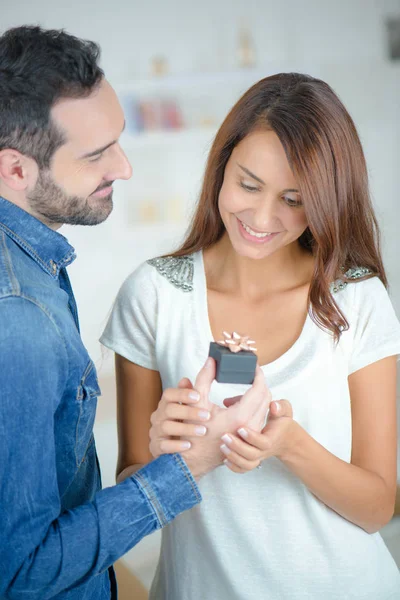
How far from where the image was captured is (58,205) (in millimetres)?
1382

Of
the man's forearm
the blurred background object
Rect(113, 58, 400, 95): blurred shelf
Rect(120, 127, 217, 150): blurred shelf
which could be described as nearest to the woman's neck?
the man's forearm

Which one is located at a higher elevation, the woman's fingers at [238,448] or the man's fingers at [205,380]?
the man's fingers at [205,380]

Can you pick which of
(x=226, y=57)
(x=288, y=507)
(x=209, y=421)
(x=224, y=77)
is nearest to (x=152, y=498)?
(x=209, y=421)

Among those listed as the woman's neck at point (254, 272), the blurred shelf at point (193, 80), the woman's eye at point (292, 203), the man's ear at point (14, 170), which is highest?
the blurred shelf at point (193, 80)

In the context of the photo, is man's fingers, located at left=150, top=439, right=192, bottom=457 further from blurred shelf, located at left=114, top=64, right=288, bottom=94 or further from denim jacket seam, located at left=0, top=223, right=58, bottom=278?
blurred shelf, located at left=114, top=64, right=288, bottom=94

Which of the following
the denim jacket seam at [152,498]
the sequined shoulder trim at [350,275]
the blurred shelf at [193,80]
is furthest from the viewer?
the blurred shelf at [193,80]

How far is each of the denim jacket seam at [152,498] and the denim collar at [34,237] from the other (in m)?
0.42

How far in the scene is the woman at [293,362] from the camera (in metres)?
1.58

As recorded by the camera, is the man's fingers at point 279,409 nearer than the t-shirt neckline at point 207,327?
Yes

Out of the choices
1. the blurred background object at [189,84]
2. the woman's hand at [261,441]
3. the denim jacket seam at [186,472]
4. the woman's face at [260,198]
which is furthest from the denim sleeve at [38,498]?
the blurred background object at [189,84]

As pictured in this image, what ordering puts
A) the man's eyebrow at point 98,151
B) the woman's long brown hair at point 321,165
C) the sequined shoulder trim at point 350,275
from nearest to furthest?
the man's eyebrow at point 98,151
the woman's long brown hair at point 321,165
the sequined shoulder trim at point 350,275

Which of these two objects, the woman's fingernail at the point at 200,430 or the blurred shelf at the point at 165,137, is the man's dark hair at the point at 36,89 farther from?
the blurred shelf at the point at 165,137

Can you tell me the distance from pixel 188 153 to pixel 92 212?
4175 millimetres

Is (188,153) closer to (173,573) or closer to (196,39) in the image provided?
(196,39)
